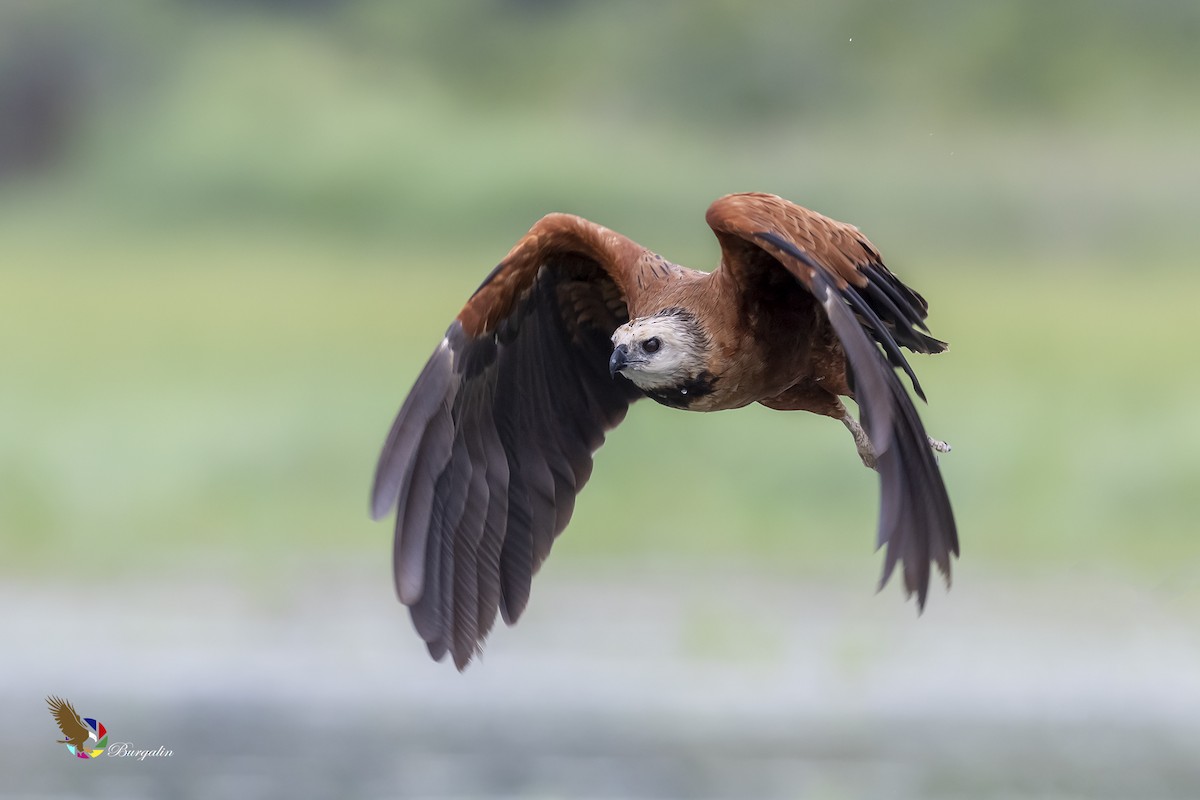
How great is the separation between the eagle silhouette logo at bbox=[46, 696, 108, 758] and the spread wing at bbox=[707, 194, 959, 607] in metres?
6.98

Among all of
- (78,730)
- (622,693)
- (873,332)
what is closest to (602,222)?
(622,693)

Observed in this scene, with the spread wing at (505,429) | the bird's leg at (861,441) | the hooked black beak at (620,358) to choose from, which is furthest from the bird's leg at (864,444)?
the hooked black beak at (620,358)

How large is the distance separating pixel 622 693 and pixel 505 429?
757 centimetres

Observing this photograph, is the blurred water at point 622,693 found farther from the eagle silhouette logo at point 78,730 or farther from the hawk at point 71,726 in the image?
the hawk at point 71,726

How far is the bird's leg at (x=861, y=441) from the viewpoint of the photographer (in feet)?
21.6

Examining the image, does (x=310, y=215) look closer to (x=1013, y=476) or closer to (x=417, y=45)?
(x=417, y=45)

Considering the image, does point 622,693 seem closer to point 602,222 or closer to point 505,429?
point 602,222

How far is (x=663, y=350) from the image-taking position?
5961 mm

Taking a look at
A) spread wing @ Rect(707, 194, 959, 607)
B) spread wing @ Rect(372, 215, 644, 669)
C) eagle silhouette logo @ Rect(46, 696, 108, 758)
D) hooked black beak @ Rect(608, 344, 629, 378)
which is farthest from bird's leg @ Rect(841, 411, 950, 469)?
eagle silhouette logo @ Rect(46, 696, 108, 758)

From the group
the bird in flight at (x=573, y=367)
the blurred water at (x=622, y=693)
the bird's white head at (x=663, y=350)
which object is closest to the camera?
the bird in flight at (x=573, y=367)

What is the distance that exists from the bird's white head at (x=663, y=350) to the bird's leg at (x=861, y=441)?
0.91 meters

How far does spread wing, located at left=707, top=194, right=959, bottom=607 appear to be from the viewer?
493cm

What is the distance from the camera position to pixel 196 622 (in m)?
14.4

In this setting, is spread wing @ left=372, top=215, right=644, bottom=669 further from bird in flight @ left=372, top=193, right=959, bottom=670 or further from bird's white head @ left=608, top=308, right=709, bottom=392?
bird's white head @ left=608, top=308, right=709, bottom=392
